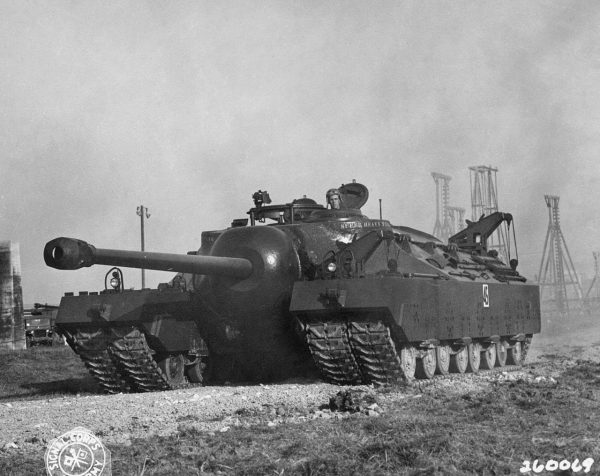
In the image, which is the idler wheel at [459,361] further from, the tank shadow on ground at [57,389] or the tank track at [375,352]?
the tank shadow on ground at [57,389]

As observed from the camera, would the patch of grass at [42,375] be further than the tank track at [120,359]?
Yes

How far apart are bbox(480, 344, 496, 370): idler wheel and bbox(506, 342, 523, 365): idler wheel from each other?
1294mm

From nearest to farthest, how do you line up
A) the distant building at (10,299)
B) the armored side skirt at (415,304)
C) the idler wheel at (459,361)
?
1. the armored side skirt at (415,304)
2. the idler wheel at (459,361)
3. the distant building at (10,299)

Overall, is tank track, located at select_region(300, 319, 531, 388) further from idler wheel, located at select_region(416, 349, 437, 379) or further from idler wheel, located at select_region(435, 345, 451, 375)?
idler wheel, located at select_region(435, 345, 451, 375)

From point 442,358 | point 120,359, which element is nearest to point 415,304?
point 442,358

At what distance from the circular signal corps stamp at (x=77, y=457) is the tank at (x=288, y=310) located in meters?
5.25

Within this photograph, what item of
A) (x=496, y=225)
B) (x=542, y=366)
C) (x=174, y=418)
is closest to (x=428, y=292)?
(x=542, y=366)

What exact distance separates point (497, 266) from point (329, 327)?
8493 mm

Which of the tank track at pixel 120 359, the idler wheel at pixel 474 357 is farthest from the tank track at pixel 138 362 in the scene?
the idler wheel at pixel 474 357

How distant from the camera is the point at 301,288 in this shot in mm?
15875

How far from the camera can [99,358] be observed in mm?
17516

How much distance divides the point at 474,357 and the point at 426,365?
9.58 ft

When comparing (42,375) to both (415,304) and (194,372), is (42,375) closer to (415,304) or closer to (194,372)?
(194,372)

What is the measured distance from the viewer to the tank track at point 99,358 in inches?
686
